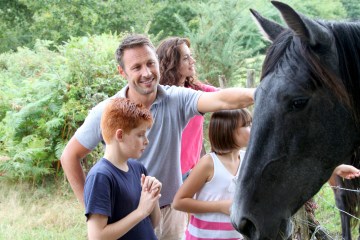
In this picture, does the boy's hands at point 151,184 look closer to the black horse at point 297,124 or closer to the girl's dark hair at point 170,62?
the black horse at point 297,124

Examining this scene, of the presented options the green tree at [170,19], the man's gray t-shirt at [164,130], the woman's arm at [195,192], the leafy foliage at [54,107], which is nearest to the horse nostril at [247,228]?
the woman's arm at [195,192]

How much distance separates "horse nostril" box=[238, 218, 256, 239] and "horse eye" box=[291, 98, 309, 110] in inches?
18.4

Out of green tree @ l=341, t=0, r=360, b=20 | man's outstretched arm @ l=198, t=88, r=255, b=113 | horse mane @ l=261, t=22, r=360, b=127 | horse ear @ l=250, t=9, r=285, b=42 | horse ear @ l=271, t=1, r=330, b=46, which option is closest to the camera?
horse ear @ l=271, t=1, r=330, b=46

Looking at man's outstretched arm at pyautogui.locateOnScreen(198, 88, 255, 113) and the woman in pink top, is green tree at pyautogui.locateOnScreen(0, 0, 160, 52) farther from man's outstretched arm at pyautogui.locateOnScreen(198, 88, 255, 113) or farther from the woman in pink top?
man's outstretched arm at pyautogui.locateOnScreen(198, 88, 255, 113)

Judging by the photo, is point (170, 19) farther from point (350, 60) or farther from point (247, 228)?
point (247, 228)

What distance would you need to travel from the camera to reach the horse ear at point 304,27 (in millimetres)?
1627

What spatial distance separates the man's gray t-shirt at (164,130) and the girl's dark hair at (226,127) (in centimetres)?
16

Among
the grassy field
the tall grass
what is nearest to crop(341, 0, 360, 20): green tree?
the grassy field

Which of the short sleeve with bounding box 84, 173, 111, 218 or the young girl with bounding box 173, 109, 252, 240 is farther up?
the short sleeve with bounding box 84, 173, 111, 218

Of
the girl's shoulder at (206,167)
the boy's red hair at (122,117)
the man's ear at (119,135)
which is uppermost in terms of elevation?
the boy's red hair at (122,117)

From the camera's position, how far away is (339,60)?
5.90ft

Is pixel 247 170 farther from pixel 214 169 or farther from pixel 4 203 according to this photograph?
pixel 4 203

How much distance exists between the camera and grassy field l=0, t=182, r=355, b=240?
5475 mm

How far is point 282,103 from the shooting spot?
1755 millimetres
